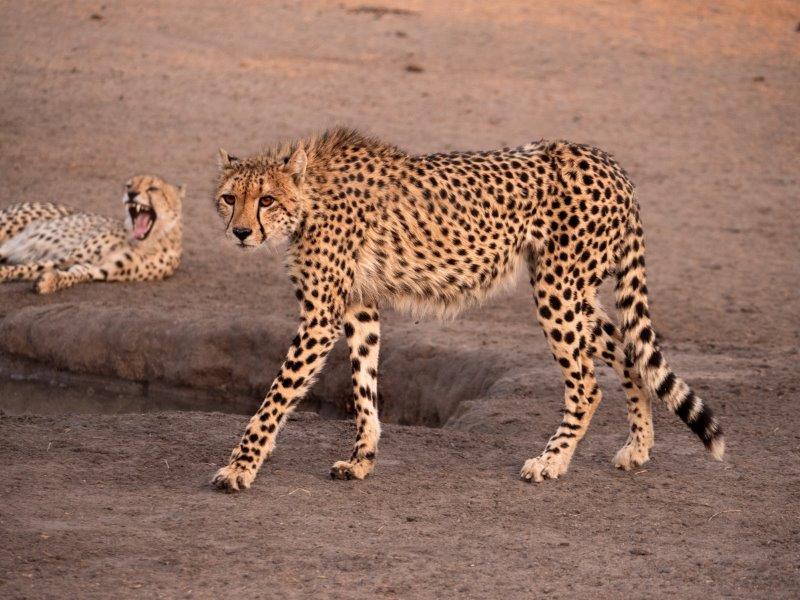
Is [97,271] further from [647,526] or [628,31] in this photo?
[628,31]

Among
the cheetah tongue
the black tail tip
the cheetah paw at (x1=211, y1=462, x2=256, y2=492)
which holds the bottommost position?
the cheetah tongue

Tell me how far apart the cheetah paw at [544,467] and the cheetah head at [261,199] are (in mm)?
1280

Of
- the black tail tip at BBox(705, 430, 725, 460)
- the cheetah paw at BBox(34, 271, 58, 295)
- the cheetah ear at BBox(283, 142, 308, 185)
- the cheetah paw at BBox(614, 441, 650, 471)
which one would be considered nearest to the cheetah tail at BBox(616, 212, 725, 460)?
the black tail tip at BBox(705, 430, 725, 460)

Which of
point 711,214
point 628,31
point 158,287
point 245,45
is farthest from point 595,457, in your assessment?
point 628,31

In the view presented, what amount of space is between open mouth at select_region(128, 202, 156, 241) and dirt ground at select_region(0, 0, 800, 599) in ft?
1.39

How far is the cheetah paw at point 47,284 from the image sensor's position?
29.0 feet

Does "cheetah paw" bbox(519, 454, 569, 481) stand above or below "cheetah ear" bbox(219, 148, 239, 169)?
below

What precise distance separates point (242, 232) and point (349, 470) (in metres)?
1.00

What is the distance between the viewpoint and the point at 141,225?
9.66m

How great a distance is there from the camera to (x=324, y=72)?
46.3 feet

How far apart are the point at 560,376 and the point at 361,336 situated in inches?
67.6

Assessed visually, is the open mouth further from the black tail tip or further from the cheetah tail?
the black tail tip

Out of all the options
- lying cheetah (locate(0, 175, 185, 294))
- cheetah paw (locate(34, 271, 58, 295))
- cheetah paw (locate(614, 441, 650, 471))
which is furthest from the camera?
lying cheetah (locate(0, 175, 185, 294))

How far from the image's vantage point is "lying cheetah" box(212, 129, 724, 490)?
18.2 feet
